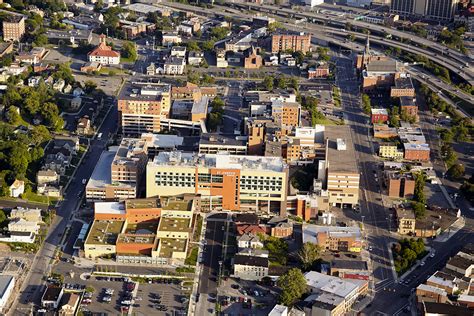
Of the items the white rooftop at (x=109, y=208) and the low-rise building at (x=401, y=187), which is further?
the low-rise building at (x=401, y=187)

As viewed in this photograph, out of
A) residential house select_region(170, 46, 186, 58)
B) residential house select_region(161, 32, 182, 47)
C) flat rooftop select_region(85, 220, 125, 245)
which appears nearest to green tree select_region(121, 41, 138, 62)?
residential house select_region(170, 46, 186, 58)

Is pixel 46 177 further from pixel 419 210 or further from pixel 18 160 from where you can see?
pixel 419 210

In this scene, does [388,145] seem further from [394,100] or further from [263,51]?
[263,51]

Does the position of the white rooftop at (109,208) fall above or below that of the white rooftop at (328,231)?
above

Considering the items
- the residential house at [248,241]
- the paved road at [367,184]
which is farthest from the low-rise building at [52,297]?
the paved road at [367,184]

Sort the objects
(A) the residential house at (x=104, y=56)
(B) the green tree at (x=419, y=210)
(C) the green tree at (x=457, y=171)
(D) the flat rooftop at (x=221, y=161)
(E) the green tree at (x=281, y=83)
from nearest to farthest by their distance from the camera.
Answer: (B) the green tree at (x=419, y=210)
(D) the flat rooftop at (x=221, y=161)
(C) the green tree at (x=457, y=171)
(E) the green tree at (x=281, y=83)
(A) the residential house at (x=104, y=56)

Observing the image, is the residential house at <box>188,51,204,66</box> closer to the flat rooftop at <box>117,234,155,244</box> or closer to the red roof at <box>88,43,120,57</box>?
the red roof at <box>88,43,120,57</box>

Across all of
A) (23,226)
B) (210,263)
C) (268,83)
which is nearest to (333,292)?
(210,263)

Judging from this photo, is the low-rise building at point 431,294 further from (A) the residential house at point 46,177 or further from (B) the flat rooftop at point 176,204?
(A) the residential house at point 46,177
